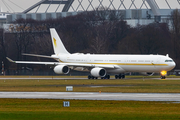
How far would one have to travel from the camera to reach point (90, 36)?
14075 centimetres

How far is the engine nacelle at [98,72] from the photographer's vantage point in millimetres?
76750

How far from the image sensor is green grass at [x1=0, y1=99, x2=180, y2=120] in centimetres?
2566

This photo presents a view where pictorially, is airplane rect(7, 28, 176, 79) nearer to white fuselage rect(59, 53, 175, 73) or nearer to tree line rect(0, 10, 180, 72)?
white fuselage rect(59, 53, 175, 73)

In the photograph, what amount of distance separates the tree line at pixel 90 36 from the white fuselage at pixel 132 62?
120ft

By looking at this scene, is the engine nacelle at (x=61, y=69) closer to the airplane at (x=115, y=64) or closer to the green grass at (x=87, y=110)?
the airplane at (x=115, y=64)

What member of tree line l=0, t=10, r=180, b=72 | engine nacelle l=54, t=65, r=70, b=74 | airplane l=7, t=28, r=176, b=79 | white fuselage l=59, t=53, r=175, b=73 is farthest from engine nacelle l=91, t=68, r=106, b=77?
tree line l=0, t=10, r=180, b=72

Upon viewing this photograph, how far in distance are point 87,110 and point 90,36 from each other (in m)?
112

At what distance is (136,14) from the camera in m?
159

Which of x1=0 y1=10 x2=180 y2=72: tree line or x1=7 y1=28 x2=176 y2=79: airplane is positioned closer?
x1=7 y1=28 x2=176 y2=79: airplane

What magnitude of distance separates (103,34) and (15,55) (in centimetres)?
2854

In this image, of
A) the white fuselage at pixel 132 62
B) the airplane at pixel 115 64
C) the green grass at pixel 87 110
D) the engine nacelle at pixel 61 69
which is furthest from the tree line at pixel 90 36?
the green grass at pixel 87 110

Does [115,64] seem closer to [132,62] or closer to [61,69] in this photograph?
[132,62]

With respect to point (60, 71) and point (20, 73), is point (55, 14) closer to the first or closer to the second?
point (20, 73)

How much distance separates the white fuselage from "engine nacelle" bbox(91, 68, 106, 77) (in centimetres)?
180
